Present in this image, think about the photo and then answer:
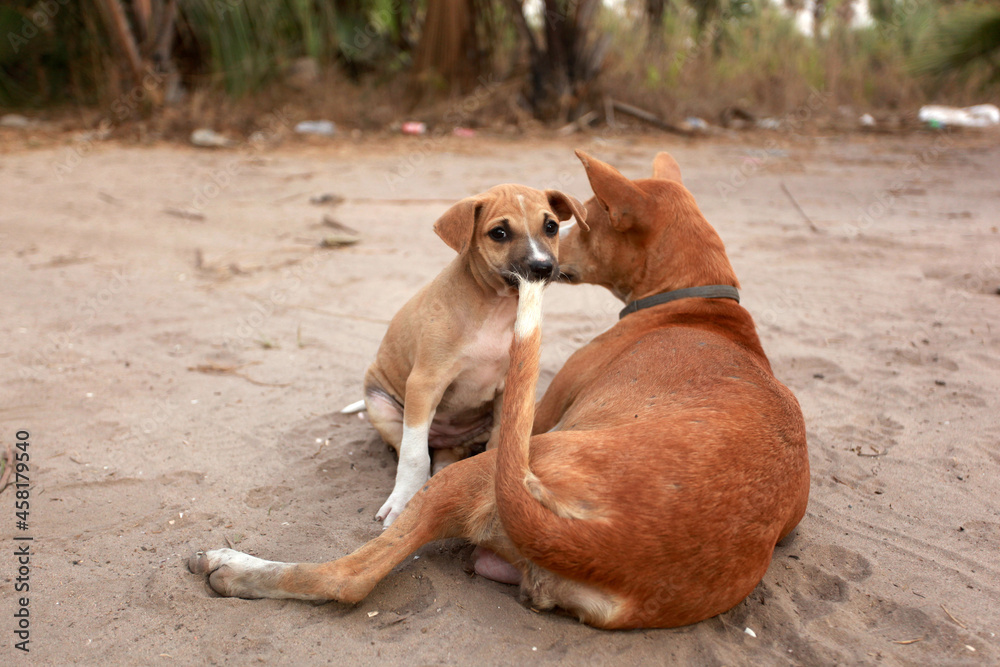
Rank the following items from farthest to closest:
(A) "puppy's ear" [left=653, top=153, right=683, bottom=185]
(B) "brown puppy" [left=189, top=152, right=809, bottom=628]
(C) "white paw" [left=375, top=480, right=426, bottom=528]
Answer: (A) "puppy's ear" [left=653, top=153, right=683, bottom=185], (C) "white paw" [left=375, top=480, right=426, bottom=528], (B) "brown puppy" [left=189, top=152, right=809, bottom=628]

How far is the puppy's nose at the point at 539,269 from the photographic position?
3.15 meters

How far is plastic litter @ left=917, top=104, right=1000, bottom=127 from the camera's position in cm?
1384

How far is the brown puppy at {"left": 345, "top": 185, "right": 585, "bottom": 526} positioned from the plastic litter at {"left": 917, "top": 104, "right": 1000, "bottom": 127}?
1314 cm

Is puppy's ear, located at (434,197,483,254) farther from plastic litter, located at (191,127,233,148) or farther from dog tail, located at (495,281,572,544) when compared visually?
plastic litter, located at (191,127,233,148)

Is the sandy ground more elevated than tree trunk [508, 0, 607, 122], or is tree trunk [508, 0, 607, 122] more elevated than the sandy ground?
tree trunk [508, 0, 607, 122]

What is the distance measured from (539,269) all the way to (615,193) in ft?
2.50

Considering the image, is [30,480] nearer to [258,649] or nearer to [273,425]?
[273,425]

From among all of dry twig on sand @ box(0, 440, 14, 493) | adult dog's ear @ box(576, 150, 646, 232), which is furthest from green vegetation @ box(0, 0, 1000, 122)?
adult dog's ear @ box(576, 150, 646, 232)

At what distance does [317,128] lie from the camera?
11.9 metres

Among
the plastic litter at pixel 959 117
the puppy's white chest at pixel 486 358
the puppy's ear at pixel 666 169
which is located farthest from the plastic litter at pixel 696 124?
the puppy's white chest at pixel 486 358

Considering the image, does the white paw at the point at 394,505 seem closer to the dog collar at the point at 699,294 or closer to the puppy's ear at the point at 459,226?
the puppy's ear at the point at 459,226

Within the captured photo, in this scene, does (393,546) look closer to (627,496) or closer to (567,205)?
(627,496)

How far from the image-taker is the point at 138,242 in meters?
7.71

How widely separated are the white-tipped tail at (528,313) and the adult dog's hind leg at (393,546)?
0.53m
